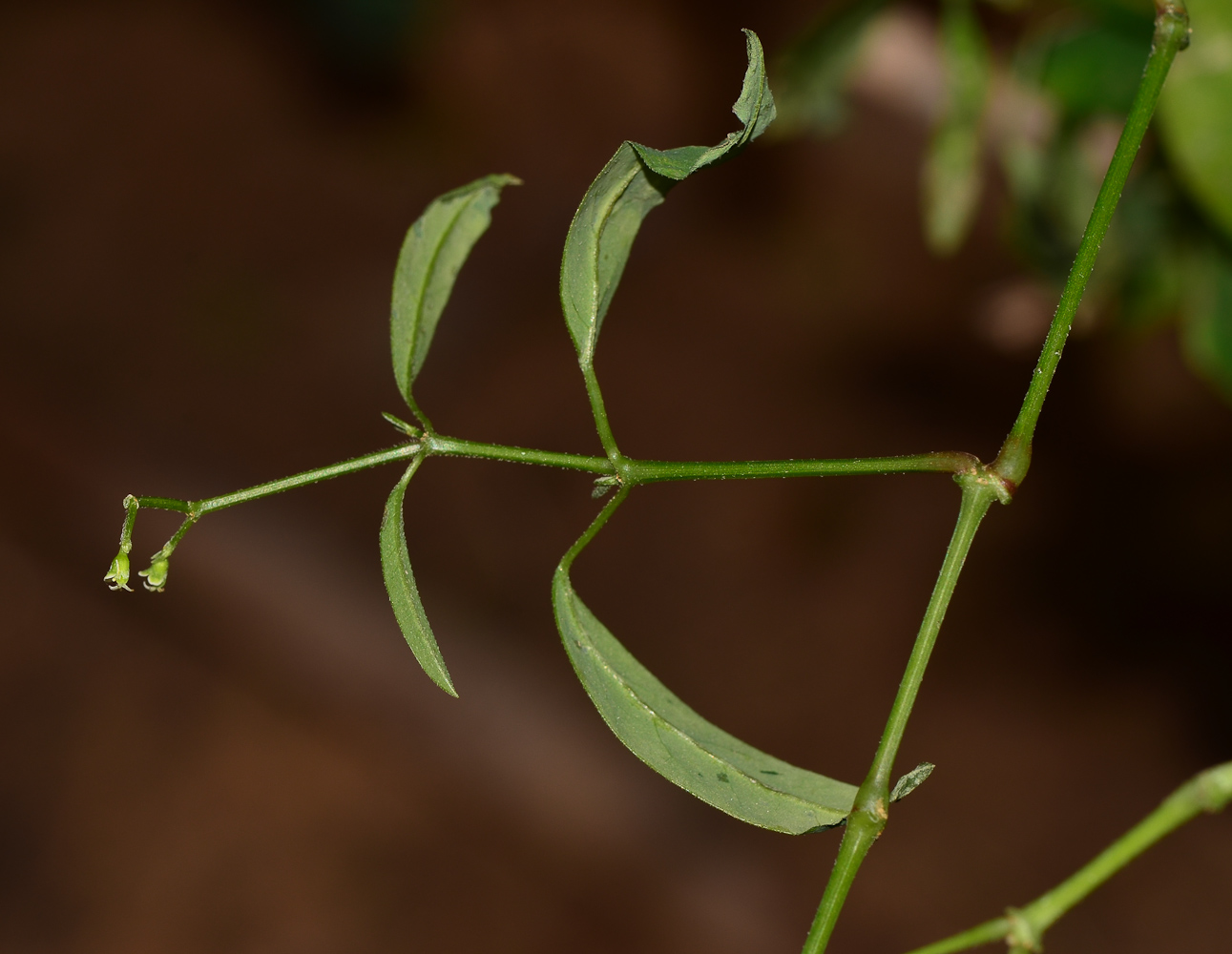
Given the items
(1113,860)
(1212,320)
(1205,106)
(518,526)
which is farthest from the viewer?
(518,526)

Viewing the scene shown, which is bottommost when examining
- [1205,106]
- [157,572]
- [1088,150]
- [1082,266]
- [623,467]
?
[157,572]

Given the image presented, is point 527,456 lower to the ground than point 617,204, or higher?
lower

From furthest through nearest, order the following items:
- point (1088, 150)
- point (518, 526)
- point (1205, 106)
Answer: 1. point (518, 526)
2. point (1088, 150)
3. point (1205, 106)

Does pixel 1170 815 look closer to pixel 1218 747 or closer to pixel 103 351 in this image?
pixel 1218 747

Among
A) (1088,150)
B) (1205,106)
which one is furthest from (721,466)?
(1088,150)

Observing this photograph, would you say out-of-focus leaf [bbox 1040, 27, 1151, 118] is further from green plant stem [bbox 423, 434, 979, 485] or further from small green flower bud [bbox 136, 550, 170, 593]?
small green flower bud [bbox 136, 550, 170, 593]

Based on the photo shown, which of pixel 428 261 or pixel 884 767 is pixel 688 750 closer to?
pixel 884 767

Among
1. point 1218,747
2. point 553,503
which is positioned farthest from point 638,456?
point 1218,747
